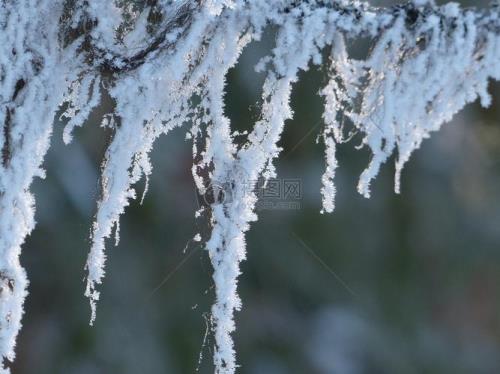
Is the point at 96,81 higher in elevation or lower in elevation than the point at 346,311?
lower

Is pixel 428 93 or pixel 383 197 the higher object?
pixel 383 197

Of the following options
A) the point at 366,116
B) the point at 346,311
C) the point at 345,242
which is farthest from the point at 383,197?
the point at 366,116

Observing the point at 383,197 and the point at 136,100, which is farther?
the point at 383,197

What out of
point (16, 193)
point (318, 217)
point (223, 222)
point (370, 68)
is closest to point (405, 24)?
point (370, 68)

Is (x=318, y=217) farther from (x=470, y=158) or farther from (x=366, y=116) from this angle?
(x=366, y=116)

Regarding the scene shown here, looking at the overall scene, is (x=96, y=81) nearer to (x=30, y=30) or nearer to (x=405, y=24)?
(x=30, y=30)

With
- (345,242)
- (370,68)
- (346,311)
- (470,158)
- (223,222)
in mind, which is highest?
(470,158)
